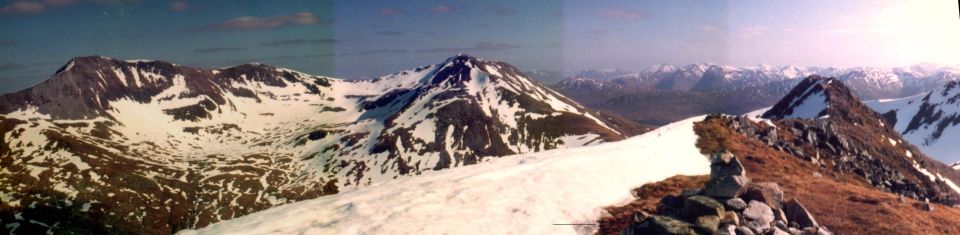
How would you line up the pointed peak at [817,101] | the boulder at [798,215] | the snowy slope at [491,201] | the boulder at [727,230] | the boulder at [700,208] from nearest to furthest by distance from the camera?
the boulder at [727,230]
the boulder at [700,208]
the boulder at [798,215]
the snowy slope at [491,201]
the pointed peak at [817,101]

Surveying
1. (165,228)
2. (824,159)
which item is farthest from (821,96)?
(165,228)

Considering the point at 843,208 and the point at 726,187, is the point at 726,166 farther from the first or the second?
the point at 843,208

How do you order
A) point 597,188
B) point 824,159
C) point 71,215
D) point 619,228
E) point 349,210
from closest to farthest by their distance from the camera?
point 619,228, point 349,210, point 597,188, point 824,159, point 71,215

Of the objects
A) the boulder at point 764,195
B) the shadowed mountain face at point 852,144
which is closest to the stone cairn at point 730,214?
the boulder at point 764,195

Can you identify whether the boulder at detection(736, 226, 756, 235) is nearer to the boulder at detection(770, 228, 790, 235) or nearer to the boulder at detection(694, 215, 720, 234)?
the boulder at detection(694, 215, 720, 234)

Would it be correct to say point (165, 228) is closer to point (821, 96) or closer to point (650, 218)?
point (650, 218)

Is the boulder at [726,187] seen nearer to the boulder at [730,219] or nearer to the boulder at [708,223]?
the boulder at [730,219]
